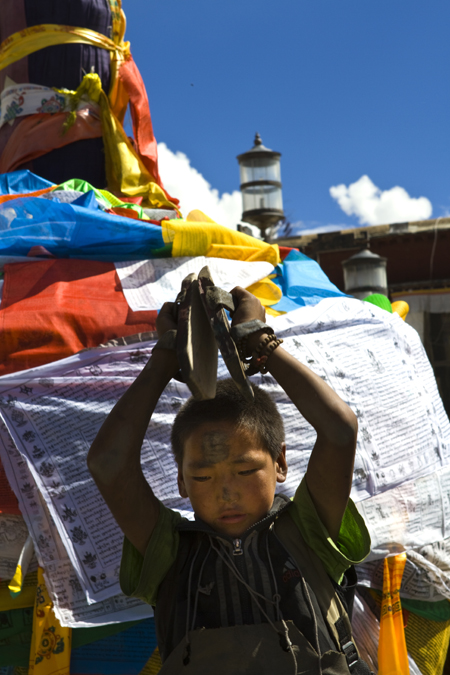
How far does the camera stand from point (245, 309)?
3.74ft

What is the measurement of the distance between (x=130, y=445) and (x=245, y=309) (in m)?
0.28

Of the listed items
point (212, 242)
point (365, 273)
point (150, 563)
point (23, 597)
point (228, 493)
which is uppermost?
point (365, 273)

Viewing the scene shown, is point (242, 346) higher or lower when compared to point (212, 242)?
lower

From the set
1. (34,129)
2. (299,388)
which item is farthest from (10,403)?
(34,129)

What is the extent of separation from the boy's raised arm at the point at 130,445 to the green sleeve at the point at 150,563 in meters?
0.02

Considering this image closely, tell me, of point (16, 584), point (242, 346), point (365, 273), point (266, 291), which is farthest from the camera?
point (365, 273)

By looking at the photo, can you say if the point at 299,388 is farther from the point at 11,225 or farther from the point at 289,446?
the point at 11,225

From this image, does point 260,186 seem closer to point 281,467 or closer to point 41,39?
point 41,39

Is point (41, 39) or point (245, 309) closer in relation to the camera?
point (245, 309)

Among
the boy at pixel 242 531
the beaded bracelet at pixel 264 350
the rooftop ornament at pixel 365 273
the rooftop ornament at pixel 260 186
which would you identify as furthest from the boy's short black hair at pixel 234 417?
the rooftop ornament at pixel 260 186

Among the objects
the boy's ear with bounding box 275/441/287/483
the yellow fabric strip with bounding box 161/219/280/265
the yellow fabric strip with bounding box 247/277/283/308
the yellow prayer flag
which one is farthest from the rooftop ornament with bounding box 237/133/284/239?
the boy's ear with bounding box 275/441/287/483

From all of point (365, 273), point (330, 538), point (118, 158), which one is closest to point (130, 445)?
point (330, 538)

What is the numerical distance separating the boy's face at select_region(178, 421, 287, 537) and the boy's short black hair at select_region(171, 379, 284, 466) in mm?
15

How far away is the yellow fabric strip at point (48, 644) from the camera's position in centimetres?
150
